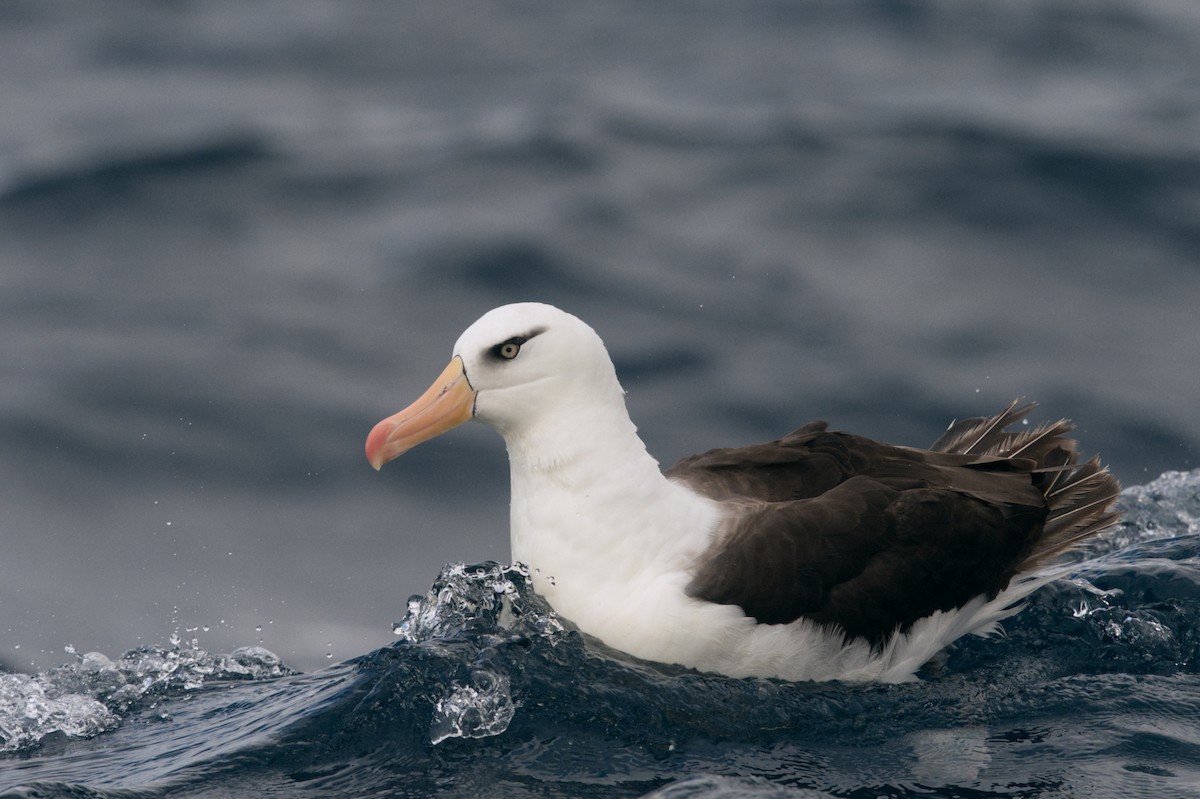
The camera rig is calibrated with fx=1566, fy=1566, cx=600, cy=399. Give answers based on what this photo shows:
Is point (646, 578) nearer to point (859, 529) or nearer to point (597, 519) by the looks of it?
point (597, 519)

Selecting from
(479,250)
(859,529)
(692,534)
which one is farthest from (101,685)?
(479,250)

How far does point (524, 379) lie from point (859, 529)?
1.39m

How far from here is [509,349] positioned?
233 inches

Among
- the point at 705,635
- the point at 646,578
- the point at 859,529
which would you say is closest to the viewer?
the point at 705,635

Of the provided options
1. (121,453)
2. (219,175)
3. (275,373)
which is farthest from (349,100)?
(121,453)

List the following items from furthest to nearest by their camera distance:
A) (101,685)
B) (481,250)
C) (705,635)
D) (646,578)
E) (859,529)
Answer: (481,250), (101,685), (859,529), (646,578), (705,635)

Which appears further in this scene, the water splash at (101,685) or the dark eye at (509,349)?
the water splash at (101,685)

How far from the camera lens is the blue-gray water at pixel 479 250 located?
838 centimetres

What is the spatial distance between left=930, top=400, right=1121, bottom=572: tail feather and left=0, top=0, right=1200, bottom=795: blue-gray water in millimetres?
1885

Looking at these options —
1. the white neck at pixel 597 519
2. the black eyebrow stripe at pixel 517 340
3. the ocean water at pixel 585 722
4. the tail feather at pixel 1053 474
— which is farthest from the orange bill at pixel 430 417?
the tail feather at pixel 1053 474

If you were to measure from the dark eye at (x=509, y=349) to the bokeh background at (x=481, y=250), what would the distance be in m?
2.29

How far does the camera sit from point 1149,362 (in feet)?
31.8

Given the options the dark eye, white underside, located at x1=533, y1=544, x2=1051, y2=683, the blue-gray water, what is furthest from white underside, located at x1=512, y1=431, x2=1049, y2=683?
the blue-gray water

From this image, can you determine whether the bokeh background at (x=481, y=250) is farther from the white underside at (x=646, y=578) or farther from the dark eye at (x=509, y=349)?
the dark eye at (x=509, y=349)
